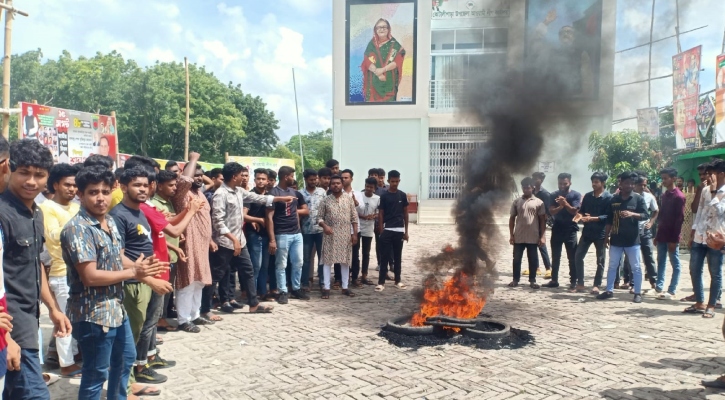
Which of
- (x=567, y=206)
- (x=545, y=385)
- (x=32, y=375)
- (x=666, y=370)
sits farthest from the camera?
(x=567, y=206)

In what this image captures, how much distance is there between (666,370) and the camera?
480cm

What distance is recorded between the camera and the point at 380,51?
23.5 m

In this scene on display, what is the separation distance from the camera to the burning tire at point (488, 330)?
18.1ft

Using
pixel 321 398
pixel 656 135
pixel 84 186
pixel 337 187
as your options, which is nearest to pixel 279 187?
pixel 337 187

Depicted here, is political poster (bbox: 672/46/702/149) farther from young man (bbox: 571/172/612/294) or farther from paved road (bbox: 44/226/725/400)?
paved road (bbox: 44/226/725/400)

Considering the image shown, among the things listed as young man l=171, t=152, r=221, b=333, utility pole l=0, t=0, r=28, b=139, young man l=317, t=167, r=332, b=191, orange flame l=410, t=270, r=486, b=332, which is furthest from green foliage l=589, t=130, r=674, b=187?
utility pole l=0, t=0, r=28, b=139

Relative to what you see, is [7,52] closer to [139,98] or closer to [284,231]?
[284,231]

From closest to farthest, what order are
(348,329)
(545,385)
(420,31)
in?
(545,385) → (348,329) → (420,31)

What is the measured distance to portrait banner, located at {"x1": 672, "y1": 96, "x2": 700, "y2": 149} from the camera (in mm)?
17438

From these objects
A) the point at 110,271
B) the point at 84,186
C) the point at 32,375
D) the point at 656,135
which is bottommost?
the point at 32,375

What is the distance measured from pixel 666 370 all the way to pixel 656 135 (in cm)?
1526

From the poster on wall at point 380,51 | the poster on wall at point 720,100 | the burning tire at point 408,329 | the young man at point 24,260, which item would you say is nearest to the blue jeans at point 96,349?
the young man at point 24,260

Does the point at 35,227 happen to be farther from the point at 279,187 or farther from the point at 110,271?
the point at 279,187

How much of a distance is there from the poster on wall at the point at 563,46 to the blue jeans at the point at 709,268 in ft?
9.22
